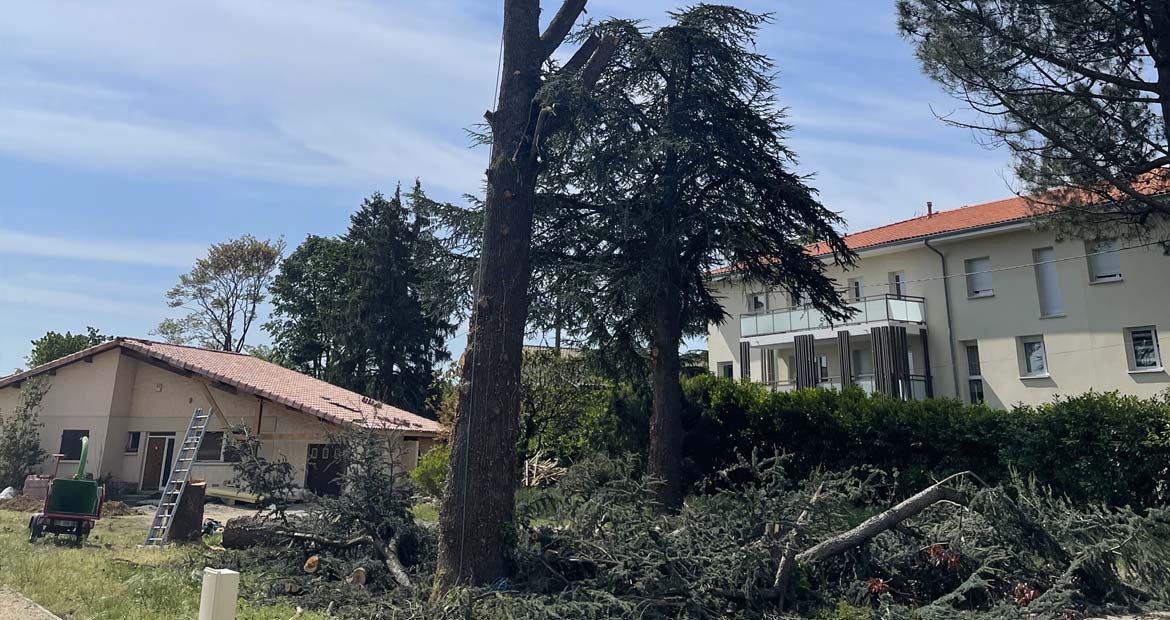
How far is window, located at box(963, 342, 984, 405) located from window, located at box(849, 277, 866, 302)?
4.31 meters

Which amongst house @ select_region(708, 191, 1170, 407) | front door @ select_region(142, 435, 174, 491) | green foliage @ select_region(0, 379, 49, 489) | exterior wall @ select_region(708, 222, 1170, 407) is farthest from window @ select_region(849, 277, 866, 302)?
green foliage @ select_region(0, 379, 49, 489)

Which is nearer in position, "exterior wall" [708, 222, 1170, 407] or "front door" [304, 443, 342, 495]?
"exterior wall" [708, 222, 1170, 407]

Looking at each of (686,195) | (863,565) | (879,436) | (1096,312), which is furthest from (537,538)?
(1096,312)

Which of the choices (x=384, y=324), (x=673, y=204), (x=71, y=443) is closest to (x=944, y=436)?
(x=673, y=204)

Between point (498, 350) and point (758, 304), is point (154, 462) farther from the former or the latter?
point (758, 304)

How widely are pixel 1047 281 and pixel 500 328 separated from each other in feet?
71.9

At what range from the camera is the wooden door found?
23.8 m

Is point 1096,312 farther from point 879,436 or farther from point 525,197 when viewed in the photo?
point 525,197

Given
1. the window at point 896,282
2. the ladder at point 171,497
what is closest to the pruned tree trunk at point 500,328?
the ladder at point 171,497

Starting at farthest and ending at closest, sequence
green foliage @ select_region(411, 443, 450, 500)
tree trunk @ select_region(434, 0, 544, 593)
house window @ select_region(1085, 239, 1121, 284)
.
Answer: house window @ select_region(1085, 239, 1121, 284)
green foliage @ select_region(411, 443, 450, 500)
tree trunk @ select_region(434, 0, 544, 593)

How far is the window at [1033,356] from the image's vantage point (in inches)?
912

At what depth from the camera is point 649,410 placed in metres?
17.4

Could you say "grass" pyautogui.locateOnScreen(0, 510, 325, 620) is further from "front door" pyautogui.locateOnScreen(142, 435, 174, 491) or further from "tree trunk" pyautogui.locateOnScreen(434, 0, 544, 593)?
"front door" pyautogui.locateOnScreen(142, 435, 174, 491)

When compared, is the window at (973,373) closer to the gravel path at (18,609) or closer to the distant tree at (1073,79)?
the distant tree at (1073,79)
